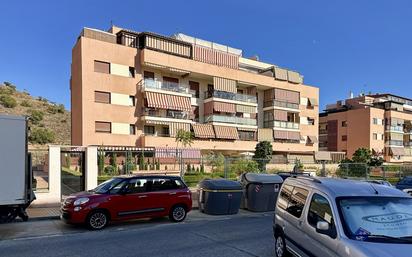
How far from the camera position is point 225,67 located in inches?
1908

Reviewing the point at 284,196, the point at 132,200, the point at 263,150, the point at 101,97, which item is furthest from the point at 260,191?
the point at 263,150

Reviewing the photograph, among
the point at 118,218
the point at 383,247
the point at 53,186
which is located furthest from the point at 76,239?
the point at 383,247

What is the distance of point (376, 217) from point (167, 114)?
1523 inches

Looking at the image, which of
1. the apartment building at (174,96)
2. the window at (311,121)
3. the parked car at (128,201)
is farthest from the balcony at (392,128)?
the parked car at (128,201)

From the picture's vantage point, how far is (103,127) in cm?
3900

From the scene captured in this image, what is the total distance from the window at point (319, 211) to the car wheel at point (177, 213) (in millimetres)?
7818

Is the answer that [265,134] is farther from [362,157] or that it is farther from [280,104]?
[362,157]

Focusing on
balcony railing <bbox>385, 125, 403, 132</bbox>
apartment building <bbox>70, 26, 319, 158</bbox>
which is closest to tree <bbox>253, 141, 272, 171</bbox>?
apartment building <bbox>70, 26, 319, 158</bbox>

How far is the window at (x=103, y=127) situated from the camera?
38.6 meters

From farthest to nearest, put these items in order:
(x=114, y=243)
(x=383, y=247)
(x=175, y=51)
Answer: (x=175, y=51)
(x=114, y=243)
(x=383, y=247)

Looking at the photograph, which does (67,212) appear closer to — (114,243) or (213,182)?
(114,243)

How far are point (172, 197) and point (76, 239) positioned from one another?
393cm

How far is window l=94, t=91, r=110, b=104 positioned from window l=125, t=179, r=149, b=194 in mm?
27588

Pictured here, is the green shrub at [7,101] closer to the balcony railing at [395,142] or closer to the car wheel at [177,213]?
the car wheel at [177,213]
